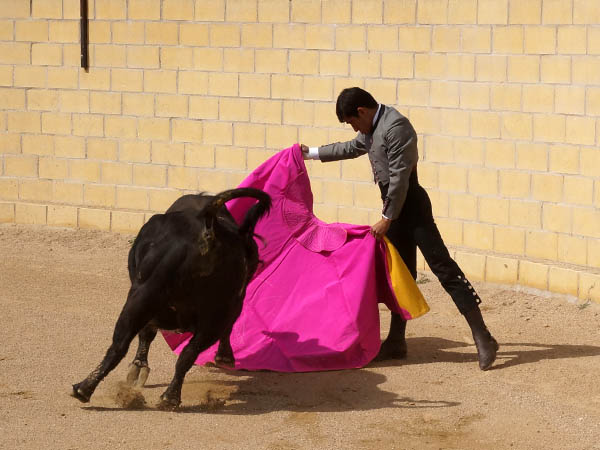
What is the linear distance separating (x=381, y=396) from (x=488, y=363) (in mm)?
903

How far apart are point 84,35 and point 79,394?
623 cm

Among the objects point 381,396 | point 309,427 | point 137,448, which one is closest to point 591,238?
point 381,396

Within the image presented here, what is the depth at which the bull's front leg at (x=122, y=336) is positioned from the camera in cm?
645

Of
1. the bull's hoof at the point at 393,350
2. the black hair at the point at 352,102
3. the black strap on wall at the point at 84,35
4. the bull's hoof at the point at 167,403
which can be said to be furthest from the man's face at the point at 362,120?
the black strap on wall at the point at 84,35

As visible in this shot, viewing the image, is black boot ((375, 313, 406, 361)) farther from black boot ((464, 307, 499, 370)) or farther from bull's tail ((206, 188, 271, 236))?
bull's tail ((206, 188, 271, 236))

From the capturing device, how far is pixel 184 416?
6500mm

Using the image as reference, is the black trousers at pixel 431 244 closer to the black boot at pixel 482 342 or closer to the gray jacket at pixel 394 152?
the black boot at pixel 482 342

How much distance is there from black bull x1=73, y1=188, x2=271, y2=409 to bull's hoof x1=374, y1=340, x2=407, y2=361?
143cm

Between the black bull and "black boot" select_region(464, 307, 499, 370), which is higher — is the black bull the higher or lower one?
the higher one

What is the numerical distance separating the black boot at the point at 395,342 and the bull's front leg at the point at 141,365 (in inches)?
61.1

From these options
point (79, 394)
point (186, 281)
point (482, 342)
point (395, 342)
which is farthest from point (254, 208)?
point (482, 342)

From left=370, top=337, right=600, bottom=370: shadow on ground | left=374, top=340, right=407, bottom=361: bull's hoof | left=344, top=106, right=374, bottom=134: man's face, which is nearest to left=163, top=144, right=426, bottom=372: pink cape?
left=374, top=340, right=407, bottom=361: bull's hoof

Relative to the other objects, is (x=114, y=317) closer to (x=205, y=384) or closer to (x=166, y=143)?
(x=205, y=384)

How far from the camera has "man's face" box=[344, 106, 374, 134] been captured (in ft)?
24.2
